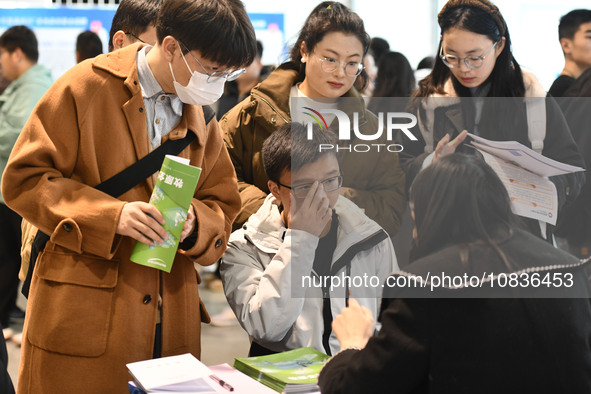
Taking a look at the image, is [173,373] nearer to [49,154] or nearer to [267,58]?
[49,154]

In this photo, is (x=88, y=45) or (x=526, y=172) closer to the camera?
(x=526, y=172)

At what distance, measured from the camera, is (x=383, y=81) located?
14.3 ft

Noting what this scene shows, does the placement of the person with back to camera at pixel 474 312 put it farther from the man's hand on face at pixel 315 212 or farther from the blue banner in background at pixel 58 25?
the blue banner in background at pixel 58 25

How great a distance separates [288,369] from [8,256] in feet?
10.6

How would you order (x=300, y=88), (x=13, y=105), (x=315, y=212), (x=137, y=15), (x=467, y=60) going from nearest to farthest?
(x=315, y=212)
(x=467, y=60)
(x=137, y=15)
(x=300, y=88)
(x=13, y=105)

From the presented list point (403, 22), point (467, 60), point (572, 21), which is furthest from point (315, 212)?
point (403, 22)

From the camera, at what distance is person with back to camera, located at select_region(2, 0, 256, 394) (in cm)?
161

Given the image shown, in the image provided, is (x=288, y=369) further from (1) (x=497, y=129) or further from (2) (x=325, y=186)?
(1) (x=497, y=129)

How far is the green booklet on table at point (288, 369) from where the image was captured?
1577mm

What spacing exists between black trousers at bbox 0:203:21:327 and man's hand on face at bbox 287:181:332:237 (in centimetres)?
302

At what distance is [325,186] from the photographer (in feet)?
5.49

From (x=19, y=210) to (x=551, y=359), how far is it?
4.10 ft

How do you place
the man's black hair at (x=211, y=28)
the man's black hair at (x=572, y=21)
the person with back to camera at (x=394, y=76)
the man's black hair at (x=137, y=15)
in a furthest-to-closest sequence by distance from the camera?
the person with back to camera at (x=394, y=76)
the man's black hair at (x=572, y=21)
the man's black hair at (x=137, y=15)
the man's black hair at (x=211, y=28)

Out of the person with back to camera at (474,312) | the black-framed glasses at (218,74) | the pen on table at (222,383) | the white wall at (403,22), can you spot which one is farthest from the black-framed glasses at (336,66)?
the white wall at (403,22)
